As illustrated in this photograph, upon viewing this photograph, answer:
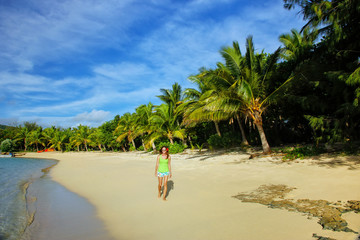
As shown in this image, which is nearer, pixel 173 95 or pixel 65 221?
pixel 65 221

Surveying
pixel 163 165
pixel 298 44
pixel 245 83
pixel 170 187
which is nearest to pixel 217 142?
pixel 245 83

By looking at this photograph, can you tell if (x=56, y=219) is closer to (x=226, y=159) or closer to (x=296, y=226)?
(x=296, y=226)

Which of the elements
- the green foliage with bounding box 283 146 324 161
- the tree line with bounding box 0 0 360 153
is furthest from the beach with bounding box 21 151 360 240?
the tree line with bounding box 0 0 360 153

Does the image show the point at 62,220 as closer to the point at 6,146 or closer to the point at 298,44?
the point at 298,44

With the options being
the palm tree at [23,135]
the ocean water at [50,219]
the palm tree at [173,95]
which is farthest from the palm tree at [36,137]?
the ocean water at [50,219]

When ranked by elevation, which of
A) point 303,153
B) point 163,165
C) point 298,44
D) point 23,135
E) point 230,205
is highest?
point 23,135

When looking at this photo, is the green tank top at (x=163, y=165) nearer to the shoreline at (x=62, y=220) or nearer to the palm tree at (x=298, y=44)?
the shoreline at (x=62, y=220)

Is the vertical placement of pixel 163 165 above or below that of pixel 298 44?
below

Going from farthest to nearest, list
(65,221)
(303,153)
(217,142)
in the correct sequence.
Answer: (217,142), (303,153), (65,221)

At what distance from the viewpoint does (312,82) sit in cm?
900

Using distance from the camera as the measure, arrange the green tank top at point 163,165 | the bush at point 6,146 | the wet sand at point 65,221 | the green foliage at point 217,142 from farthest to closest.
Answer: the bush at point 6,146, the green foliage at point 217,142, the green tank top at point 163,165, the wet sand at point 65,221

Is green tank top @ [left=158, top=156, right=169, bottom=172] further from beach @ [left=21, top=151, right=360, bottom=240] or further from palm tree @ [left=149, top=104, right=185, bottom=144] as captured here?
palm tree @ [left=149, top=104, right=185, bottom=144]

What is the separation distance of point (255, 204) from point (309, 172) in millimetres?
3181

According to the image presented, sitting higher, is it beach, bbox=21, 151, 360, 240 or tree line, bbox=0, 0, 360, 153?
tree line, bbox=0, 0, 360, 153
